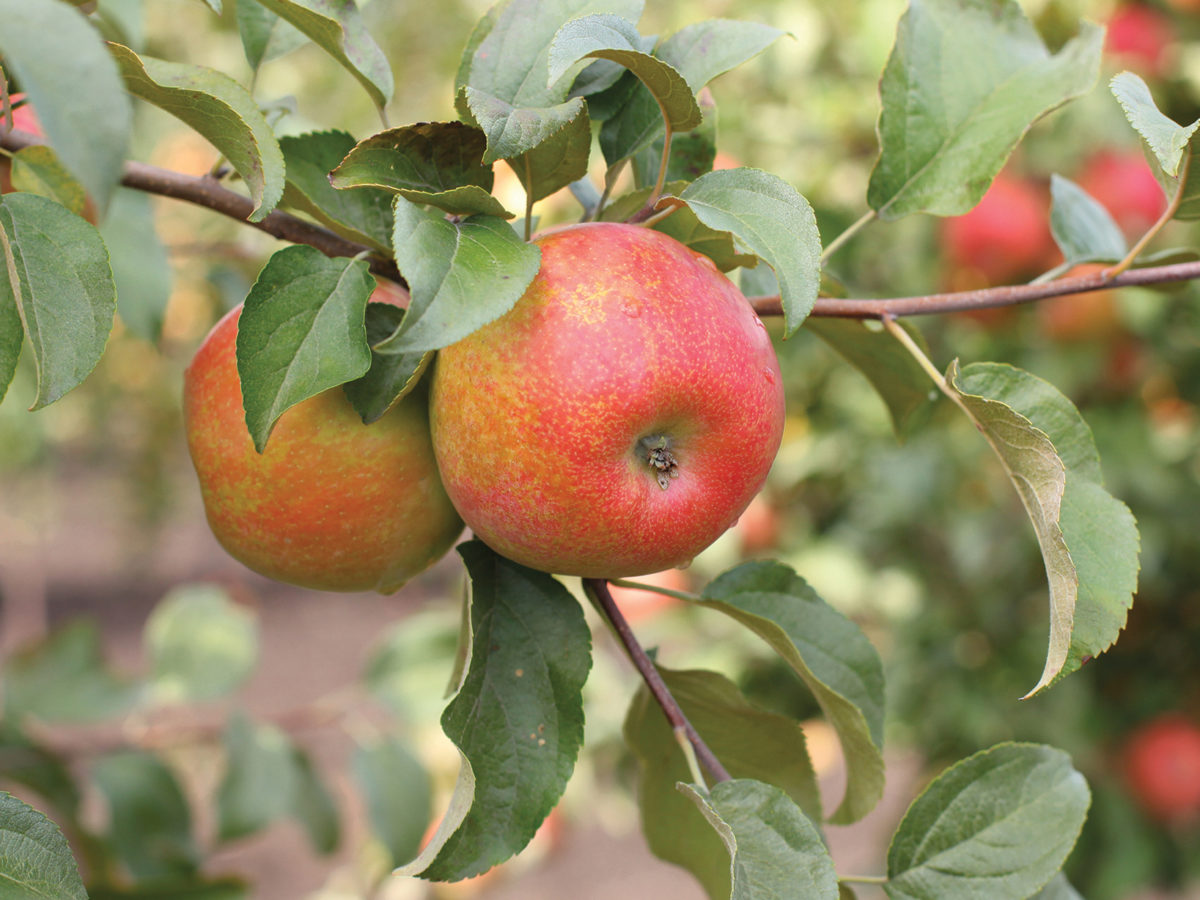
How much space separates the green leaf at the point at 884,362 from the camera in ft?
2.29

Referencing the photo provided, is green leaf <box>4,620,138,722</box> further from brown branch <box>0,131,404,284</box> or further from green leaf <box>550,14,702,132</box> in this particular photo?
green leaf <box>550,14,702,132</box>

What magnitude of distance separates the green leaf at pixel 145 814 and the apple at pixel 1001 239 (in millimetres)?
1403

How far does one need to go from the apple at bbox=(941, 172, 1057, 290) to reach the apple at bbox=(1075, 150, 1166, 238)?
92mm

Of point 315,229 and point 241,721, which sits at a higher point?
point 315,229

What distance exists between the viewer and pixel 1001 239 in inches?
63.8

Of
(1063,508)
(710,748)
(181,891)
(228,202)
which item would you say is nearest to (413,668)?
(181,891)

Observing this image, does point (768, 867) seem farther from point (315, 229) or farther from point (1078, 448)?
point (315, 229)

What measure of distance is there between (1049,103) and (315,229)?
1.50 ft

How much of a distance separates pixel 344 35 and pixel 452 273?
202 millimetres

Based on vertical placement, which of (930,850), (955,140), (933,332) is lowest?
(933,332)

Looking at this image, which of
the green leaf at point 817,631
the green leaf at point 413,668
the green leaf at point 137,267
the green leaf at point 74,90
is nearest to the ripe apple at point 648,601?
the green leaf at point 413,668

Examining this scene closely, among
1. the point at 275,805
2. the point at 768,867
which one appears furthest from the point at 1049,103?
the point at 275,805

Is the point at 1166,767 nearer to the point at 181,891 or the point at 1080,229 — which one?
the point at 1080,229

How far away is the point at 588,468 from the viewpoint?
50 centimetres
